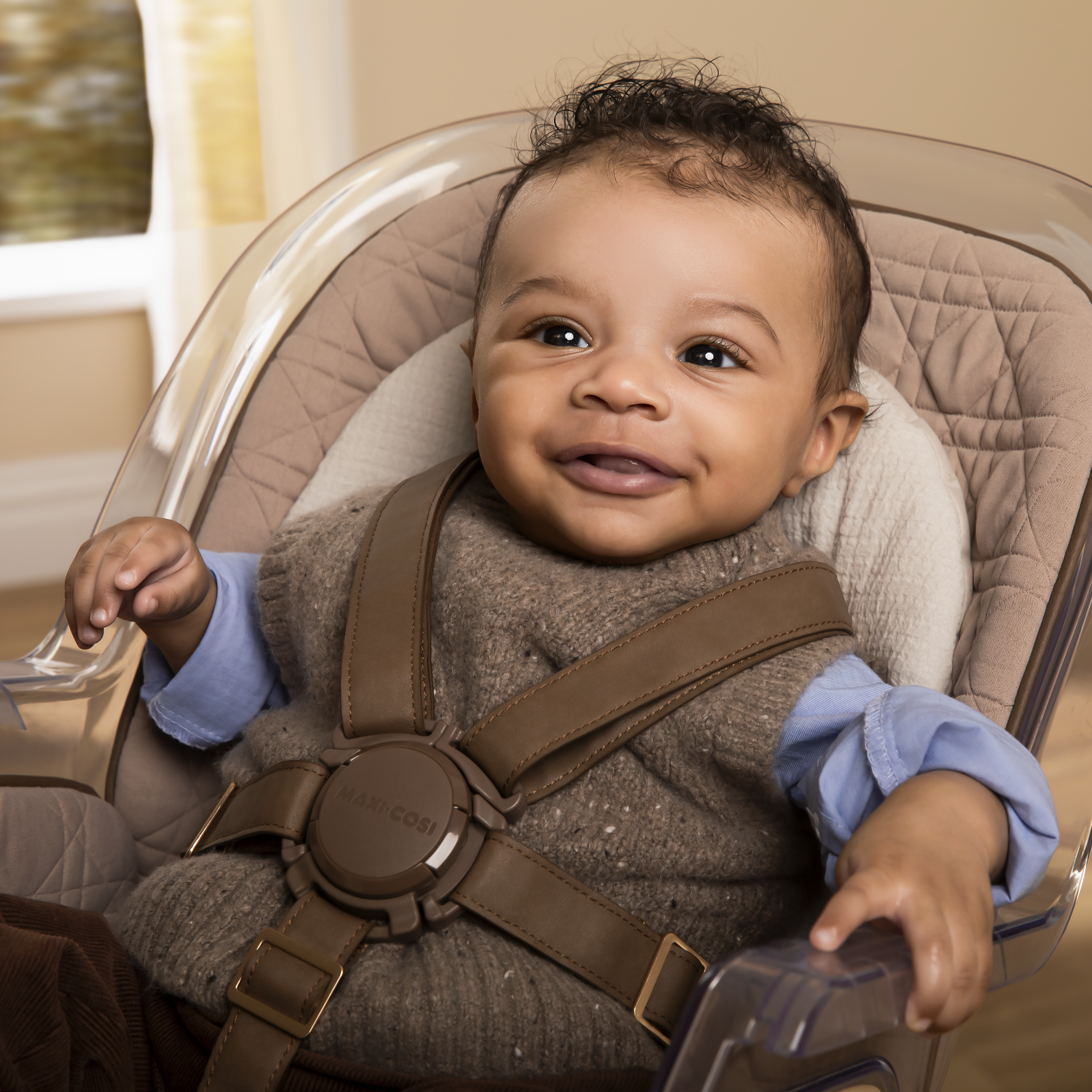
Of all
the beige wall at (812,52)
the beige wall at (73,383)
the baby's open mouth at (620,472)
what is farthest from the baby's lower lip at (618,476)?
the beige wall at (73,383)

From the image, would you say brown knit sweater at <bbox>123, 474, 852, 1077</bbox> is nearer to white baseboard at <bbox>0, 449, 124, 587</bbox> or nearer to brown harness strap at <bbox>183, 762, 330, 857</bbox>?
brown harness strap at <bbox>183, 762, 330, 857</bbox>

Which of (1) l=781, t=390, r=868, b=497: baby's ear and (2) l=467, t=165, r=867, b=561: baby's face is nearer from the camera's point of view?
(2) l=467, t=165, r=867, b=561: baby's face

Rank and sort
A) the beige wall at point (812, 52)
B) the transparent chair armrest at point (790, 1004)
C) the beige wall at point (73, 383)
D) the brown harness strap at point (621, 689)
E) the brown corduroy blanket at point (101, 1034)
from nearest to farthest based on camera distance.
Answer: the transparent chair armrest at point (790, 1004), the brown corduroy blanket at point (101, 1034), the brown harness strap at point (621, 689), the beige wall at point (812, 52), the beige wall at point (73, 383)

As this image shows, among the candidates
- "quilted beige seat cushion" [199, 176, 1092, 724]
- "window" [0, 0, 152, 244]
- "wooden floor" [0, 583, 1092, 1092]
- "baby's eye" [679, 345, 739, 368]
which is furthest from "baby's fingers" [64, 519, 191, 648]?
"window" [0, 0, 152, 244]

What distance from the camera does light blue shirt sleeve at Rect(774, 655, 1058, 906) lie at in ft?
1.90

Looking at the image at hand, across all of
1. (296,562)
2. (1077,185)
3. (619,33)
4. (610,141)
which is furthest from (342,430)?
(619,33)

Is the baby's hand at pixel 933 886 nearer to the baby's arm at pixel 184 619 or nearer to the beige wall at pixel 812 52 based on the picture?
the baby's arm at pixel 184 619

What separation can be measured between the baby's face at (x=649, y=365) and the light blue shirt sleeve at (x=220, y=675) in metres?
0.24

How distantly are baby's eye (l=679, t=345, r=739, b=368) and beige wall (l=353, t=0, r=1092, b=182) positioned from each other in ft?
4.21

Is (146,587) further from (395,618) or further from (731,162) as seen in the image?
(731,162)

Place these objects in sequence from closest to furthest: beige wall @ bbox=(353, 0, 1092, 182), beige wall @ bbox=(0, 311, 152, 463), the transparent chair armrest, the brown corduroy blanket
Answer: the transparent chair armrest < the brown corduroy blanket < beige wall @ bbox=(353, 0, 1092, 182) < beige wall @ bbox=(0, 311, 152, 463)

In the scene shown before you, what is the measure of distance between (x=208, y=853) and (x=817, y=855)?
1.30ft

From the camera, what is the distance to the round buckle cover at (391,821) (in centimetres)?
65

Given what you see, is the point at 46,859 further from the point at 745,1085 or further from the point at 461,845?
the point at 745,1085
